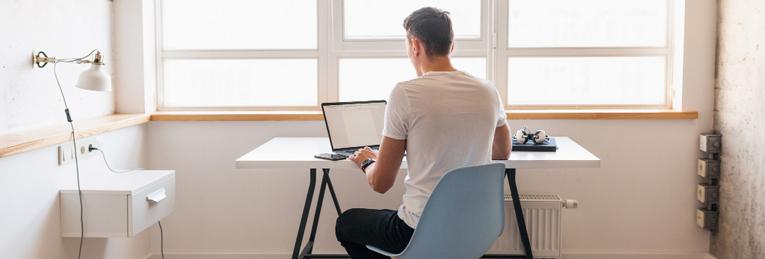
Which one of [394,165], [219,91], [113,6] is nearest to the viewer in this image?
[394,165]

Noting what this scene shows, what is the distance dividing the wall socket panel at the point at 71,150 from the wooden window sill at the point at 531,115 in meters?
0.68

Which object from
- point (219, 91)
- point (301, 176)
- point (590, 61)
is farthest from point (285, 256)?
point (590, 61)

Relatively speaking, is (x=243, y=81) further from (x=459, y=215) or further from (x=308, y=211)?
(x=459, y=215)

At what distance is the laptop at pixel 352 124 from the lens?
323 cm

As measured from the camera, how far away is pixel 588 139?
389cm

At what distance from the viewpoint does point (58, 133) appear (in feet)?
9.53

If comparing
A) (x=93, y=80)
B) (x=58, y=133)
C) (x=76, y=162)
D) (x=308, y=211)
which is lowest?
(x=308, y=211)

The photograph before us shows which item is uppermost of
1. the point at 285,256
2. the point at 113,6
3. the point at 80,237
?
the point at 113,6

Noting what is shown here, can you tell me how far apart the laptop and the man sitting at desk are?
1.94ft

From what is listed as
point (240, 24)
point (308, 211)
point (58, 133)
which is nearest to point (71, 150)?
point (58, 133)

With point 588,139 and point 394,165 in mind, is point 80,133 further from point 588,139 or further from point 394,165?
point 588,139

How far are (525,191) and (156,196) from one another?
1.79 metres

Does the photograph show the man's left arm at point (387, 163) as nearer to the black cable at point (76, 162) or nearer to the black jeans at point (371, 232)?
the black jeans at point (371, 232)

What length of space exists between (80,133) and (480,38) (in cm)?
193
